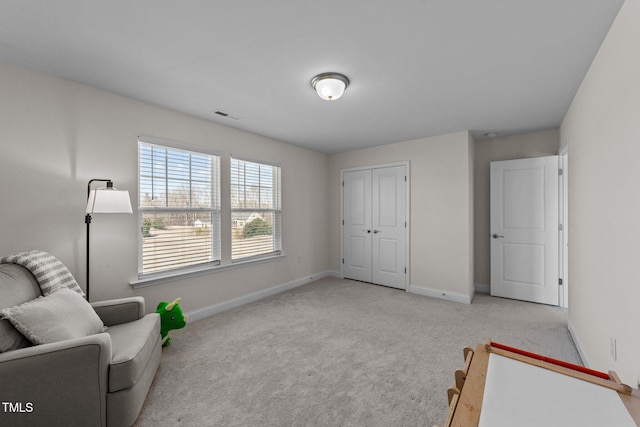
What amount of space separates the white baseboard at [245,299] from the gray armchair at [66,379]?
1.57 metres

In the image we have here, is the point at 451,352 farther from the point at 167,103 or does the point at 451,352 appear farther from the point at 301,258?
the point at 167,103

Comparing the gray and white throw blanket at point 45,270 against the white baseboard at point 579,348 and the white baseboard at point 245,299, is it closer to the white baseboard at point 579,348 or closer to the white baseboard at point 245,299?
the white baseboard at point 245,299

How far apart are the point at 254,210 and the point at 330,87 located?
7.54ft

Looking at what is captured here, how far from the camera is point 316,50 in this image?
1.98 metres

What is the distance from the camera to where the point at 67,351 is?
1484 mm

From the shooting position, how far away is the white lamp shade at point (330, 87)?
2334mm

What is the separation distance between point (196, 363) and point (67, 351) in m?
1.07

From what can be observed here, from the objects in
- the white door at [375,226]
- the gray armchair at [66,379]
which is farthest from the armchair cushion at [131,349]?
the white door at [375,226]

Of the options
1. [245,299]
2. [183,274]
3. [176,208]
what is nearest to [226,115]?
[176,208]

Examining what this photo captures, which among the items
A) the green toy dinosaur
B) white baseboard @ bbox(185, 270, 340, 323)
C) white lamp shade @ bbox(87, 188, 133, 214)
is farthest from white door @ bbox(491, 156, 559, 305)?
white lamp shade @ bbox(87, 188, 133, 214)

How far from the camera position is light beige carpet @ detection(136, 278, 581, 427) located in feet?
5.88

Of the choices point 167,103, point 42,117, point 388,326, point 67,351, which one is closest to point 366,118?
point 167,103

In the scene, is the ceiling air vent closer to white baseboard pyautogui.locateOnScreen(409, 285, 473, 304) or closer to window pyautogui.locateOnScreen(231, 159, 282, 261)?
window pyautogui.locateOnScreen(231, 159, 282, 261)

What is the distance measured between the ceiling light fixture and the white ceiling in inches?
2.6
